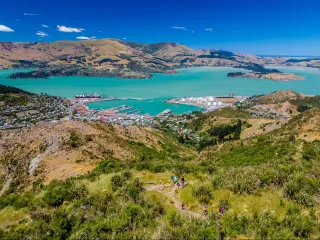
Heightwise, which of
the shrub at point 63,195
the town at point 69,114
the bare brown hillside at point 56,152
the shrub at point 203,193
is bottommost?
the town at point 69,114

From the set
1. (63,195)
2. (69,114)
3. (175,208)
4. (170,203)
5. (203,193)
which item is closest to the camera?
(175,208)

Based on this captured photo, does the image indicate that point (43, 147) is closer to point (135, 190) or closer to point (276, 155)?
point (135, 190)

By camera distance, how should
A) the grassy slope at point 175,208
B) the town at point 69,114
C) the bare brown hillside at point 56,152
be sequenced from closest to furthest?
the grassy slope at point 175,208 → the bare brown hillside at point 56,152 → the town at point 69,114

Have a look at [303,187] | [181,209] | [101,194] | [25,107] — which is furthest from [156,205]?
[25,107]

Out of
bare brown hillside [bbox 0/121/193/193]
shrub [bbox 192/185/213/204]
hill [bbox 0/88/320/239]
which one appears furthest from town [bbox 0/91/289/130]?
shrub [bbox 192/185/213/204]

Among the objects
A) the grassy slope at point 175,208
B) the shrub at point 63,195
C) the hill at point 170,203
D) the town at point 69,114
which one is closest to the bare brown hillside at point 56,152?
the hill at point 170,203

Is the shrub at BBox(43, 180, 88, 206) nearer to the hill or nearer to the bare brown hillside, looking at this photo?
the hill

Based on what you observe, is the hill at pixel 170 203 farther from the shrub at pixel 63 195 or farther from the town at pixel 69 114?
the town at pixel 69 114

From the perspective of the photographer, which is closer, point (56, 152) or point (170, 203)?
point (170, 203)

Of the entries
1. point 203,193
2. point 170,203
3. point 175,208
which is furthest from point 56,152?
point 203,193

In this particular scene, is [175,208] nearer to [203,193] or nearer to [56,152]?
[203,193]

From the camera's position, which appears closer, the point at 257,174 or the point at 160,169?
the point at 257,174
